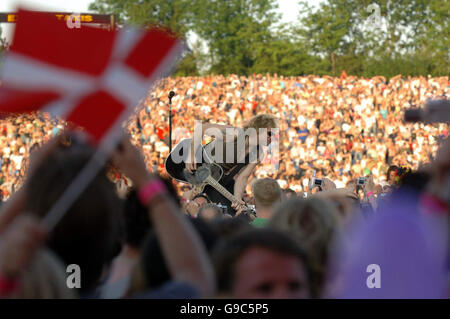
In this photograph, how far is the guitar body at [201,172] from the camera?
9.06 m

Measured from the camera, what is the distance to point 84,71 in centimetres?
212

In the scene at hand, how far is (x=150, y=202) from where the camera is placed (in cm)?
190

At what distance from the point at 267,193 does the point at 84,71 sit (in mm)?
2817

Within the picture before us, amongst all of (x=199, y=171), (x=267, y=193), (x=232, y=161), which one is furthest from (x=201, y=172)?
(x=267, y=193)

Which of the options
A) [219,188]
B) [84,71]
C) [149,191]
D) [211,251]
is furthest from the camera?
[219,188]

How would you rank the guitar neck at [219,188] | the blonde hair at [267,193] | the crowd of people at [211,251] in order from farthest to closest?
the guitar neck at [219,188]
the blonde hair at [267,193]
the crowd of people at [211,251]

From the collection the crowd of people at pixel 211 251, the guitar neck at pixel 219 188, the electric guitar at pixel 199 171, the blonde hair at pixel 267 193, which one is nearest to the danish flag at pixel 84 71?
the crowd of people at pixel 211 251

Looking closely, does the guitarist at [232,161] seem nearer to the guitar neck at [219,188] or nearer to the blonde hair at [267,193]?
the guitar neck at [219,188]

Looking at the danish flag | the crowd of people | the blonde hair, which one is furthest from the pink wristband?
the blonde hair

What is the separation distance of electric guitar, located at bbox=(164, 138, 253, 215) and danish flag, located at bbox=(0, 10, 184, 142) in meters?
6.66

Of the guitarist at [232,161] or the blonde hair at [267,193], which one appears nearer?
the blonde hair at [267,193]

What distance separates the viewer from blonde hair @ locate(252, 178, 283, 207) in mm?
4840

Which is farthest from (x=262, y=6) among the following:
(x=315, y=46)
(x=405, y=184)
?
(x=405, y=184)

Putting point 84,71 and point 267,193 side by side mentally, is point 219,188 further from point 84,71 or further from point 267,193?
point 84,71
